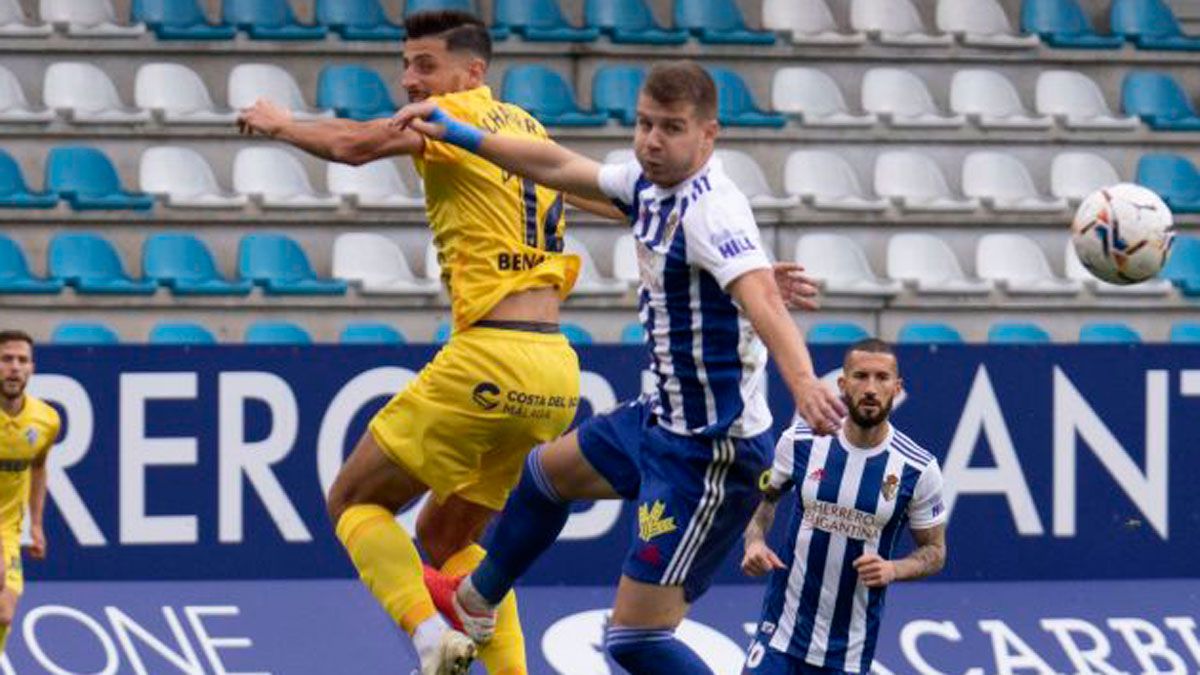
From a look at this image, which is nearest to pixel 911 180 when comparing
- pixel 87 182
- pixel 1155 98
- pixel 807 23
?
pixel 807 23

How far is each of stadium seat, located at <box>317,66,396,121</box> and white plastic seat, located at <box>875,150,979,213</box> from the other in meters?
2.75

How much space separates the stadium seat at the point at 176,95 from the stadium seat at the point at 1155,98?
17.2 ft

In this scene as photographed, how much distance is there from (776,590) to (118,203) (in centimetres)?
573

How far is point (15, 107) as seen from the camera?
13.5 m

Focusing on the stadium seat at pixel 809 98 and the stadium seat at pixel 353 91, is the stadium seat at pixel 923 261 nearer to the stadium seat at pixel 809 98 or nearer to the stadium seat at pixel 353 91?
the stadium seat at pixel 809 98

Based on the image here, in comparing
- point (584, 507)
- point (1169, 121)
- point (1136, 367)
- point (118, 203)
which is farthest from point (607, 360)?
point (1169, 121)

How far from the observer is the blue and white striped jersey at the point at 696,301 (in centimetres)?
663

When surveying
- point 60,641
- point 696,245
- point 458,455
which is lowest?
point 60,641

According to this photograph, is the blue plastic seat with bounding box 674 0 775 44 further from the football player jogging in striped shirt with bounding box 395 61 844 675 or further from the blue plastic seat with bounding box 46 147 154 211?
the football player jogging in striped shirt with bounding box 395 61 844 675

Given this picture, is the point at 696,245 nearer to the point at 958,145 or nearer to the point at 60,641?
the point at 60,641

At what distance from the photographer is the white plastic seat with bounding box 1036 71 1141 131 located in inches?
573

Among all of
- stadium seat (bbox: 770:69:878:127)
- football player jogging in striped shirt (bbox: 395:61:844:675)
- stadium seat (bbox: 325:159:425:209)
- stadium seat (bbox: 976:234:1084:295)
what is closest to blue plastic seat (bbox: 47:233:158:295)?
stadium seat (bbox: 325:159:425:209)

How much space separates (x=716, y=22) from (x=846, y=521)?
22.0ft

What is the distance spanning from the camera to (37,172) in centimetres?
1338
